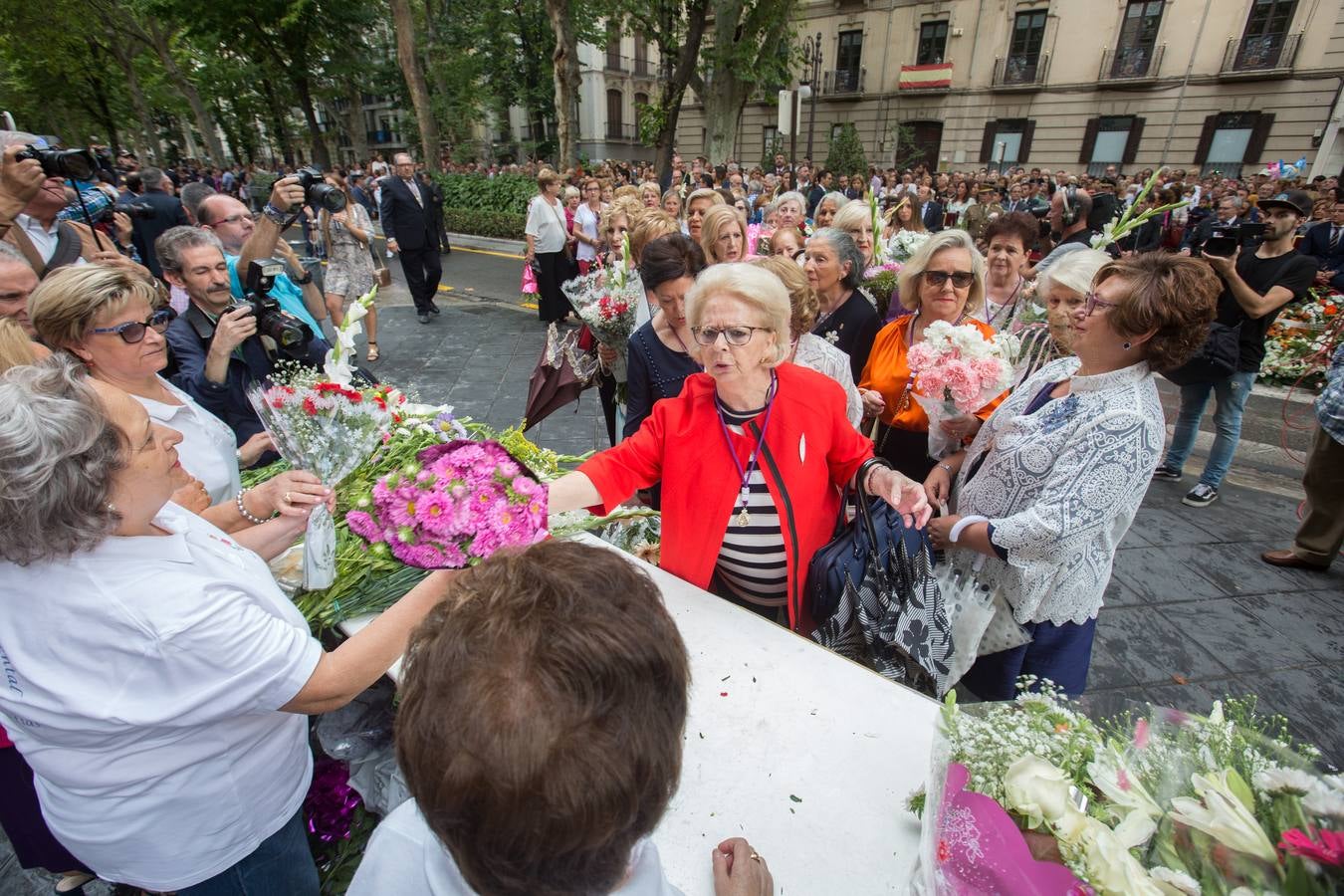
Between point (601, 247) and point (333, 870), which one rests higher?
point (601, 247)

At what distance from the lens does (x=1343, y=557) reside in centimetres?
403

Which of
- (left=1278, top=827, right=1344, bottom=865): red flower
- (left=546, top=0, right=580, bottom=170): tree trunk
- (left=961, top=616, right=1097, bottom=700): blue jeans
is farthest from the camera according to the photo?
(left=546, top=0, right=580, bottom=170): tree trunk

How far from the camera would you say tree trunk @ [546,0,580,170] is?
12.6m

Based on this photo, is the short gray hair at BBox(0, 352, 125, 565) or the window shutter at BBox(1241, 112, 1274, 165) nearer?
the short gray hair at BBox(0, 352, 125, 565)

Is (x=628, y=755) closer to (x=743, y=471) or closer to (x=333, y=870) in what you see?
(x=743, y=471)

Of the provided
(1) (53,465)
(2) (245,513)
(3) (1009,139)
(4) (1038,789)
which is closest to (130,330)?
(2) (245,513)

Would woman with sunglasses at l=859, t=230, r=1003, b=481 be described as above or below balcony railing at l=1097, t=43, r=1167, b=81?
below

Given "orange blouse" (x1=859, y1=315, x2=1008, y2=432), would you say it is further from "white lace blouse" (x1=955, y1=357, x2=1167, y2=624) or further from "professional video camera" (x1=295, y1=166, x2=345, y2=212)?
"professional video camera" (x1=295, y1=166, x2=345, y2=212)

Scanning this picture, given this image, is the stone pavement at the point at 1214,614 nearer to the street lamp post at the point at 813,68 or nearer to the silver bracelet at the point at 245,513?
the silver bracelet at the point at 245,513

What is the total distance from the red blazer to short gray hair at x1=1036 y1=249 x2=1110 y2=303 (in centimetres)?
132

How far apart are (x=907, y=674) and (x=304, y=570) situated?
74.5 inches

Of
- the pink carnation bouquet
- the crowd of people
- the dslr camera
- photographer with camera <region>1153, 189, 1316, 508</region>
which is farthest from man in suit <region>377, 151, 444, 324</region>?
photographer with camera <region>1153, 189, 1316, 508</region>

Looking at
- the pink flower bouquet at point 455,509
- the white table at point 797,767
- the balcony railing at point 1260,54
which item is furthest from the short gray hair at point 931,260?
the balcony railing at point 1260,54

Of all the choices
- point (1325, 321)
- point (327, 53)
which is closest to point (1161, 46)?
point (1325, 321)
